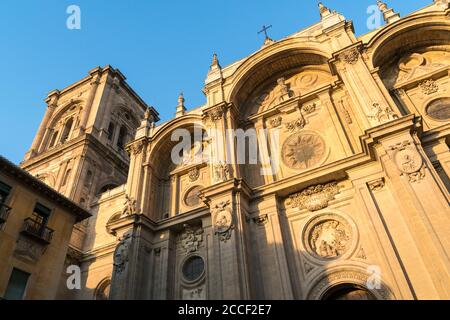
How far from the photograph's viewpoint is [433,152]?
14.1 metres

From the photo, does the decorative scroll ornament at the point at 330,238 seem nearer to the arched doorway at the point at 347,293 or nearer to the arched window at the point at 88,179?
the arched doorway at the point at 347,293

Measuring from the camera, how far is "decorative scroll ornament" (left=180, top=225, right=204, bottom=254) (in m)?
17.8

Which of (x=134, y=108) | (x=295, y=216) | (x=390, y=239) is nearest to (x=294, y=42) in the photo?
(x=295, y=216)

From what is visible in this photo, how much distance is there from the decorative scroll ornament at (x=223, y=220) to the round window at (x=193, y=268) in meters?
2.85

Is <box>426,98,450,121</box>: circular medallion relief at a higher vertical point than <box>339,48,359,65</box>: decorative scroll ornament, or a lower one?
lower

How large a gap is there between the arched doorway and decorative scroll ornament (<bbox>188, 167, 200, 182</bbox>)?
10123 mm

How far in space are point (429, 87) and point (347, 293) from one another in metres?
10.5

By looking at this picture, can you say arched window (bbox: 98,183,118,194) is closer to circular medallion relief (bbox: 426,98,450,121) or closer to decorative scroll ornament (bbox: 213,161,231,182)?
decorative scroll ornament (bbox: 213,161,231,182)

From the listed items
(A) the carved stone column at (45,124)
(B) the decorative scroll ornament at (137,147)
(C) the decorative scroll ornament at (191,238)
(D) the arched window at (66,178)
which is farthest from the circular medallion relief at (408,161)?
(A) the carved stone column at (45,124)

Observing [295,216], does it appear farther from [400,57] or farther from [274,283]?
[400,57]

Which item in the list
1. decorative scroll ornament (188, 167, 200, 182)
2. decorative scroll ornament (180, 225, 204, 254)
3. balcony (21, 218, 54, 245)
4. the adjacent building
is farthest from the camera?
decorative scroll ornament (188, 167, 200, 182)

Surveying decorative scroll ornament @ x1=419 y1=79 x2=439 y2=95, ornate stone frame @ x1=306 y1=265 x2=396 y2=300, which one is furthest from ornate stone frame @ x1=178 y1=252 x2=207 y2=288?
decorative scroll ornament @ x1=419 y1=79 x2=439 y2=95
